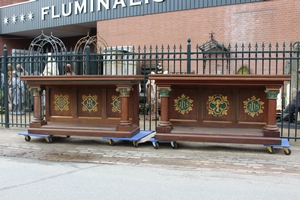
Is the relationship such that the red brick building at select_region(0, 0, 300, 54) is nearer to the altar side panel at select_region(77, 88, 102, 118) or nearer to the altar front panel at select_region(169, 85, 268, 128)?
the altar front panel at select_region(169, 85, 268, 128)

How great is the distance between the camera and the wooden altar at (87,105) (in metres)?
7.43

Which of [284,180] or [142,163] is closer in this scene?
[284,180]

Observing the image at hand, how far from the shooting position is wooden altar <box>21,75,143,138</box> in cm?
743

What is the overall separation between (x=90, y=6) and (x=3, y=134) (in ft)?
34.7

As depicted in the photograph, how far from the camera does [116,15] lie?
17047 mm

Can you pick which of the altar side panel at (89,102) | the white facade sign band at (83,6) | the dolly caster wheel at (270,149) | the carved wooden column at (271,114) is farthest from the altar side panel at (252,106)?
the white facade sign band at (83,6)

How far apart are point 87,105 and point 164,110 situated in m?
2.23

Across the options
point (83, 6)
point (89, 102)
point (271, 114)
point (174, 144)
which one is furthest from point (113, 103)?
point (83, 6)

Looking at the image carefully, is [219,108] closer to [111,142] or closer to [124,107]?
[124,107]

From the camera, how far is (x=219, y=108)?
7383 mm

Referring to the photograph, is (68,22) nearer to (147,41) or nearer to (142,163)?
(147,41)

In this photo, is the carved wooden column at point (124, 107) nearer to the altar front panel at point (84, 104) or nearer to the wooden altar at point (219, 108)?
the altar front panel at point (84, 104)

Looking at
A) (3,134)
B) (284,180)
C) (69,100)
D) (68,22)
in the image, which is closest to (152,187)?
(284,180)

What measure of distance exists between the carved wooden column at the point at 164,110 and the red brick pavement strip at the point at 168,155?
500 millimetres
